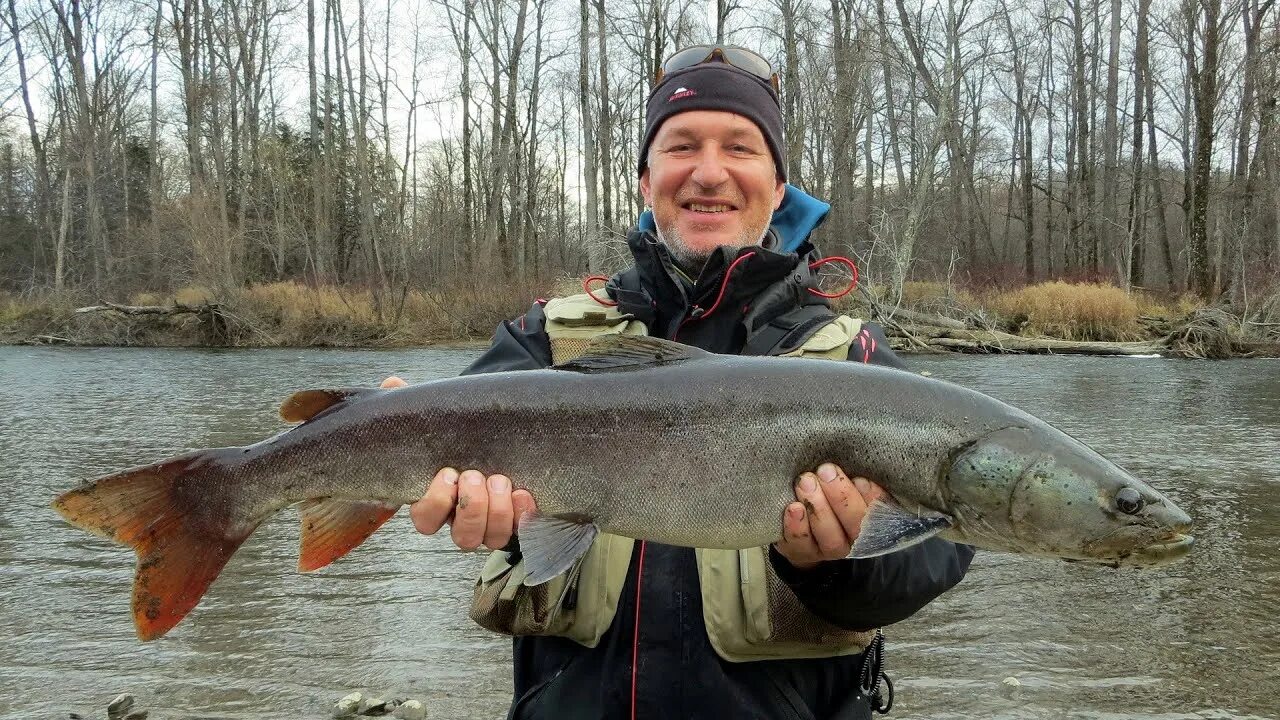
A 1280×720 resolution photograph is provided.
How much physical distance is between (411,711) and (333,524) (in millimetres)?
1795

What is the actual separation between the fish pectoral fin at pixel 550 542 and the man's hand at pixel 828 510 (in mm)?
540

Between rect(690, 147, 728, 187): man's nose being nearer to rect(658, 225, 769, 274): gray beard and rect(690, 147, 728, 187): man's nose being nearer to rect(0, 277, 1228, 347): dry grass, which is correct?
rect(658, 225, 769, 274): gray beard

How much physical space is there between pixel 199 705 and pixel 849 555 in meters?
3.34

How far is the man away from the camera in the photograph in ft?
7.66

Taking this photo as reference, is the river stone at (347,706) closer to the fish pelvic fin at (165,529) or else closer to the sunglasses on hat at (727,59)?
the fish pelvic fin at (165,529)

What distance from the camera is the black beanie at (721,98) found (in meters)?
3.08

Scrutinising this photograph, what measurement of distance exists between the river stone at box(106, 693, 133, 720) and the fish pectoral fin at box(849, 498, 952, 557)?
3.50m

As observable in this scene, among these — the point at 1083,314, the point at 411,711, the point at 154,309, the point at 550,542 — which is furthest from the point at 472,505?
the point at 154,309

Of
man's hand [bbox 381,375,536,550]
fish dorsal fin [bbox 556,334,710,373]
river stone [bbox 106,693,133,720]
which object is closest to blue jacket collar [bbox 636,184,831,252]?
fish dorsal fin [bbox 556,334,710,373]

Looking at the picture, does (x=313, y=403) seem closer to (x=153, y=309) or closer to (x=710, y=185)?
(x=710, y=185)

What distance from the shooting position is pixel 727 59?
10.8ft

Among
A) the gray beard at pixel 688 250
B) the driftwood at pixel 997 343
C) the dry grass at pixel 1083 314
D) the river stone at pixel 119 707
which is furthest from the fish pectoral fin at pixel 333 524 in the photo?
the dry grass at pixel 1083 314

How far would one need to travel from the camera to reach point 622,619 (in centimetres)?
244

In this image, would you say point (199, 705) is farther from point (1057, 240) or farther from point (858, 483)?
point (1057, 240)
